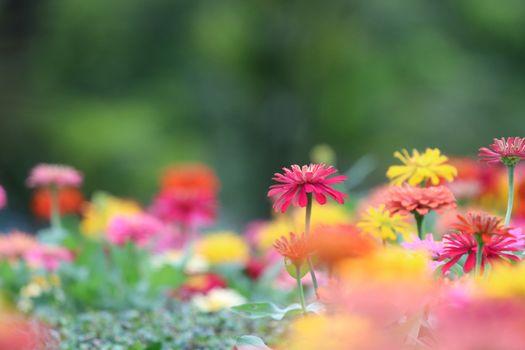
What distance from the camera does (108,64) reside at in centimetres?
1028

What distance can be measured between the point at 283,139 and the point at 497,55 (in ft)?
8.36

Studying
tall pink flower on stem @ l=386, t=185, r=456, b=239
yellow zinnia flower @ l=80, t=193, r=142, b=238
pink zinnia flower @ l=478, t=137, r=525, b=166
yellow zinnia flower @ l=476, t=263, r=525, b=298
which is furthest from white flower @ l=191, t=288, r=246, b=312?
yellow zinnia flower @ l=476, t=263, r=525, b=298

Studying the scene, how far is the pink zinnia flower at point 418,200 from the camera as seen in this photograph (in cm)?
136

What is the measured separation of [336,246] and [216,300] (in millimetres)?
1179

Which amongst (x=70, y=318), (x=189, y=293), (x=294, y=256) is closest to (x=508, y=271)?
(x=294, y=256)

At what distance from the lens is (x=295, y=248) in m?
1.27

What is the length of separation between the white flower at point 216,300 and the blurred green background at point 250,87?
6.23 meters

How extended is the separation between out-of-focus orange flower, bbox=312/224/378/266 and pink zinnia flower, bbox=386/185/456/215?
139 mm

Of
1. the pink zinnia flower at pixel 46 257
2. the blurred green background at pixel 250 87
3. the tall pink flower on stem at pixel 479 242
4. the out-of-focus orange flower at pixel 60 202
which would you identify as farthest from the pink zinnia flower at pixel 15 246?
the blurred green background at pixel 250 87

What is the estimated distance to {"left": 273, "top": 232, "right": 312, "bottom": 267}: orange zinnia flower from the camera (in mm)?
1261

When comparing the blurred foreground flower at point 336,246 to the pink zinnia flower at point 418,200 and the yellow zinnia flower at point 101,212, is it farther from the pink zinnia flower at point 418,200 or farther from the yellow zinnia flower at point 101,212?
the yellow zinnia flower at point 101,212

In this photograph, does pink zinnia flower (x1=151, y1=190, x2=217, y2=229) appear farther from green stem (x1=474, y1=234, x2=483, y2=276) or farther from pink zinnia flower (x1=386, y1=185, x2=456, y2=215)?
green stem (x1=474, y1=234, x2=483, y2=276)

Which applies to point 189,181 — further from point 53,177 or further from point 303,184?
point 303,184

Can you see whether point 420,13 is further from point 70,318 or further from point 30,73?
point 70,318
